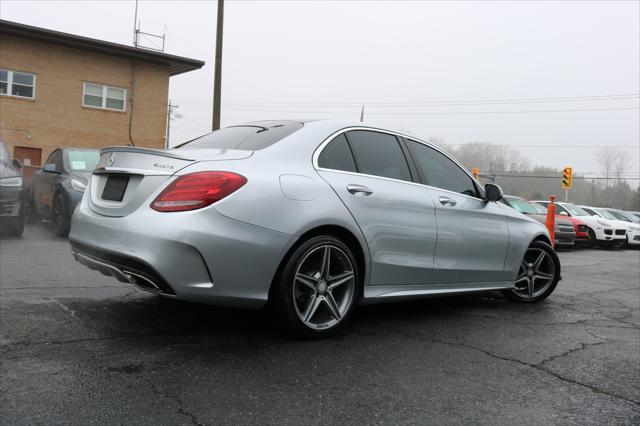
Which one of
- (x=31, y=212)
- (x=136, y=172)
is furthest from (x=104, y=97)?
(x=136, y=172)

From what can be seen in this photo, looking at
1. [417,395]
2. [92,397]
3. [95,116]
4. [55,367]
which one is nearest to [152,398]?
[92,397]

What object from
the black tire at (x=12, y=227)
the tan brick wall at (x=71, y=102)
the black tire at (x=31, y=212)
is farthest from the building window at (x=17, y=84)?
the black tire at (x=12, y=227)

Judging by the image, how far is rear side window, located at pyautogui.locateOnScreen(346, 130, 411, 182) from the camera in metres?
4.13

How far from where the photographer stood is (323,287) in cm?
368

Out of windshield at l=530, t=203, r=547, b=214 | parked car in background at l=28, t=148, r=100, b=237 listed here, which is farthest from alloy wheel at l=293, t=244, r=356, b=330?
windshield at l=530, t=203, r=547, b=214

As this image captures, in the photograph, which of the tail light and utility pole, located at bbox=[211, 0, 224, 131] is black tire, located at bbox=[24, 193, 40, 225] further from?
the tail light

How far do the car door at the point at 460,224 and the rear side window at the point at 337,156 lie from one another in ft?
2.58

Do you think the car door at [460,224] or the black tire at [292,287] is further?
the car door at [460,224]

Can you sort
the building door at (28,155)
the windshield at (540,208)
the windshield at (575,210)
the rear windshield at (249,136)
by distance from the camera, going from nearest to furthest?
the rear windshield at (249,136) → the windshield at (540,208) → the windshield at (575,210) → the building door at (28,155)

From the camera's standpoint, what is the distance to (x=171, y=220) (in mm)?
3148

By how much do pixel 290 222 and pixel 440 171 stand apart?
1.92 meters

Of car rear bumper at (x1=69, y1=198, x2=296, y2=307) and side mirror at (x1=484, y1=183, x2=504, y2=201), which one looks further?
side mirror at (x1=484, y1=183, x2=504, y2=201)

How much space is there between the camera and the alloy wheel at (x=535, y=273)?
563 cm

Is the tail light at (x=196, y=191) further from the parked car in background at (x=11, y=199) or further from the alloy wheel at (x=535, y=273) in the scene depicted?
the parked car in background at (x=11, y=199)
